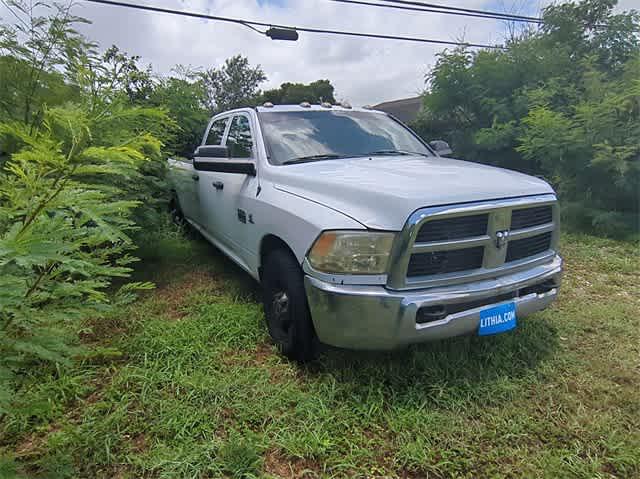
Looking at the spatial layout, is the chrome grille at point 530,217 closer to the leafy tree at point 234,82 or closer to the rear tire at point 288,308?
the rear tire at point 288,308

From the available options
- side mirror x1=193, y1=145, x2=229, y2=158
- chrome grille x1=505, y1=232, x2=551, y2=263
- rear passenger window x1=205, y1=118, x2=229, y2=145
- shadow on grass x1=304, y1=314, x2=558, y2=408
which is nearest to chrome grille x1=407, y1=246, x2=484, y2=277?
chrome grille x1=505, y1=232, x2=551, y2=263

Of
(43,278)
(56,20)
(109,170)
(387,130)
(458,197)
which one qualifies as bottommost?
(43,278)

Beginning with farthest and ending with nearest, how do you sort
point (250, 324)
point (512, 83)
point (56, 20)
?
1. point (512, 83)
2. point (56, 20)
3. point (250, 324)

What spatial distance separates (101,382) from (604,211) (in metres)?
6.59

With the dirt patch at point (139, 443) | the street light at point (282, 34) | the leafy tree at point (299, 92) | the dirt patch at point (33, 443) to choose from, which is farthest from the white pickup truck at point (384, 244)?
the leafy tree at point (299, 92)

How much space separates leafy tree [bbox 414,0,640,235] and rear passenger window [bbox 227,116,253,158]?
4.80m

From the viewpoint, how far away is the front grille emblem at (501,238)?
210 centimetres

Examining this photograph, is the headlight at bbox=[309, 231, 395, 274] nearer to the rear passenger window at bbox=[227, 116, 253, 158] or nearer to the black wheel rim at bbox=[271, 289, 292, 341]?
the black wheel rim at bbox=[271, 289, 292, 341]

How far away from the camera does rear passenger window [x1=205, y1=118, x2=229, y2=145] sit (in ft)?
13.1

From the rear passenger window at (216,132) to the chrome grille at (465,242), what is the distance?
2697mm

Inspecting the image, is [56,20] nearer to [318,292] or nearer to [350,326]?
[318,292]

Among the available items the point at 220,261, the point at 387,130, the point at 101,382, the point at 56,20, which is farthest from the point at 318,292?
the point at 56,20

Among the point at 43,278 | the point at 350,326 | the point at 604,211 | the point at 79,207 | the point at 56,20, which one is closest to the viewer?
the point at 79,207

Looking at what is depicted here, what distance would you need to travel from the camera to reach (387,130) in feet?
11.5
